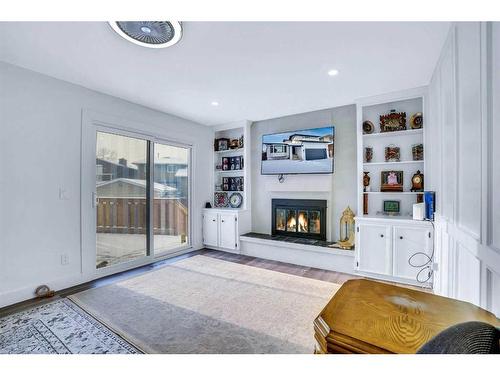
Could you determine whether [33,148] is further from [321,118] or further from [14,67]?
[321,118]

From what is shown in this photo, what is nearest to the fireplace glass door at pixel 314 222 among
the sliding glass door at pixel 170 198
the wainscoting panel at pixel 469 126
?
the sliding glass door at pixel 170 198

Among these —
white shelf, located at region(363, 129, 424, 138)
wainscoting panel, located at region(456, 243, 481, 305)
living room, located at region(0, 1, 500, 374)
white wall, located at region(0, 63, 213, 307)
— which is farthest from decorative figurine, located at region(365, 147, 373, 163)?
white wall, located at region(0, 63, 213, 307)

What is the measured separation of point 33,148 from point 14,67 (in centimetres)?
80

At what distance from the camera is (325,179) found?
12.6 feet

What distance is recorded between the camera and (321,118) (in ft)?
12.9

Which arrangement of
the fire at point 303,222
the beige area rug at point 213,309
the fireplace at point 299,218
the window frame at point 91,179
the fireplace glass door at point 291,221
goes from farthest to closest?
the fireplace glass door at point 291,221 < the fire at point 303,222 < the fireplace at point 299,218 < the window frame at point 91,179 < the beige area rug at point 213,309

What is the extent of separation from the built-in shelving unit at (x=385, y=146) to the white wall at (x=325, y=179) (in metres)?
0.25

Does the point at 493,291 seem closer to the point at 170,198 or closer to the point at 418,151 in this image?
the point at 418,151

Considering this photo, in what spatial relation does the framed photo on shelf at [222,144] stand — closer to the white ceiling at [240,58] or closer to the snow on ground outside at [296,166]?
the snow on ground outside at [296,166]

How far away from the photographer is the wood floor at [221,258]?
8.02 ft

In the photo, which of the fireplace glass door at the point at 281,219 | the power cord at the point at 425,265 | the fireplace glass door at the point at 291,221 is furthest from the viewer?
the fireplace glass door at the point at 281,219

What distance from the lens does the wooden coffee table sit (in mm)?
509

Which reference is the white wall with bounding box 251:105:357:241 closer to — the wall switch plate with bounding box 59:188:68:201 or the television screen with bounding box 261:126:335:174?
the television screen with bounding box 261:126:335:174
